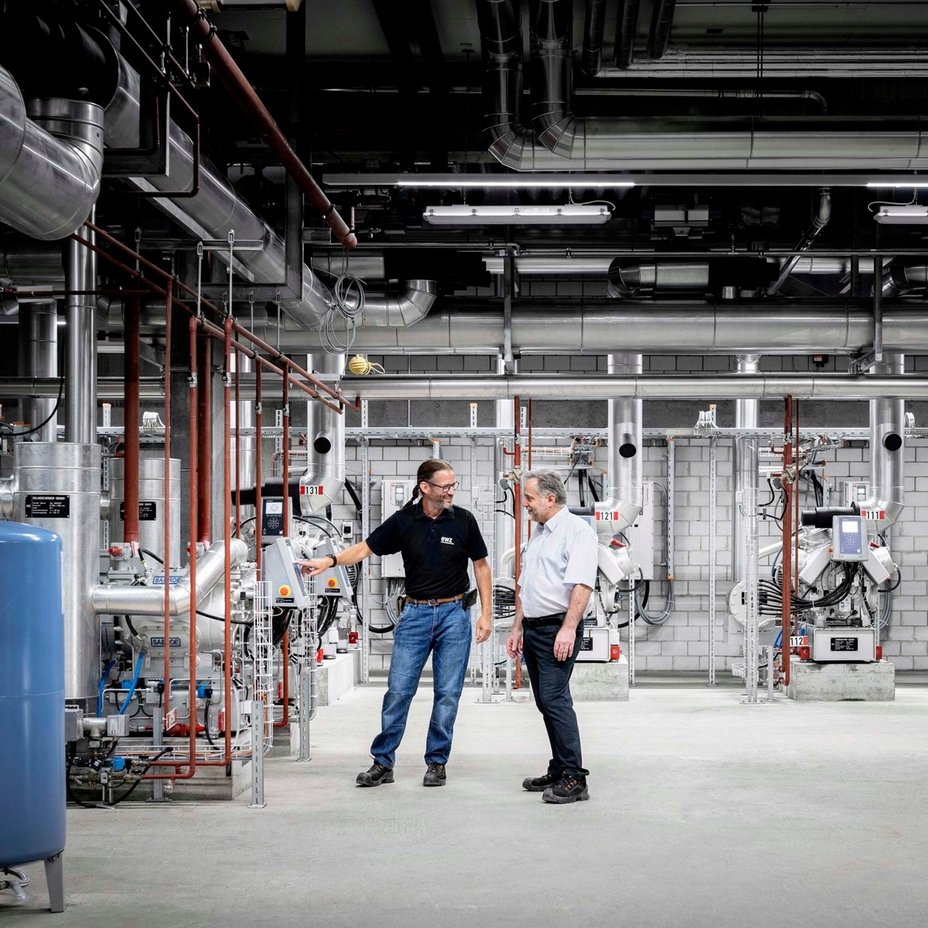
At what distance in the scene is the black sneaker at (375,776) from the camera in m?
5.36

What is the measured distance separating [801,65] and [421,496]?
122 inches

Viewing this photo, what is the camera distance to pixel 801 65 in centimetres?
600

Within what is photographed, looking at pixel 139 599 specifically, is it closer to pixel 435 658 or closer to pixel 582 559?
pixel 435 658

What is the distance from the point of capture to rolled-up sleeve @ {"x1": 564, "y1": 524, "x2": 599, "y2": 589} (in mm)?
4941

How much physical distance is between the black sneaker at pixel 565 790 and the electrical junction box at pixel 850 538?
232 inches

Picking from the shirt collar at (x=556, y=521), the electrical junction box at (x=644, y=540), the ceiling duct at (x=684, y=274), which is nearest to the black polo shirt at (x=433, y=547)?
the shirt collar at (x=556, y=521)

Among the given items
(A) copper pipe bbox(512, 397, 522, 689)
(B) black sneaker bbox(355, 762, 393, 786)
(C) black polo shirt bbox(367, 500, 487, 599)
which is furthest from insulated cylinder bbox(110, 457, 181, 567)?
(A) copper pipe bbox(512, 397, 522, 689)

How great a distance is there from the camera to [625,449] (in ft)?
33.6

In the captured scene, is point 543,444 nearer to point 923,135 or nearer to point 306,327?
point 306,327

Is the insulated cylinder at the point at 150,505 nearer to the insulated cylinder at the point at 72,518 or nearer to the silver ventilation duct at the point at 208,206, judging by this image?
the insulated cylinder at the point at 72,518

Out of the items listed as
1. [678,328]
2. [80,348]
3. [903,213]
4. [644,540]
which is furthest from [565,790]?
[644,540]

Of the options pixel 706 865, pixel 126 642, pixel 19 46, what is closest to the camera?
pixel 19 46

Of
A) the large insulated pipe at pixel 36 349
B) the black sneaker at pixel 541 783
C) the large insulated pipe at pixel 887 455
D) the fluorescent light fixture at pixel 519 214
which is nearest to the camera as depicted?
the black sneaker at pixel 541 783

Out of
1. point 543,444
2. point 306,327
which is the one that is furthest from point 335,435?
point 543,444
